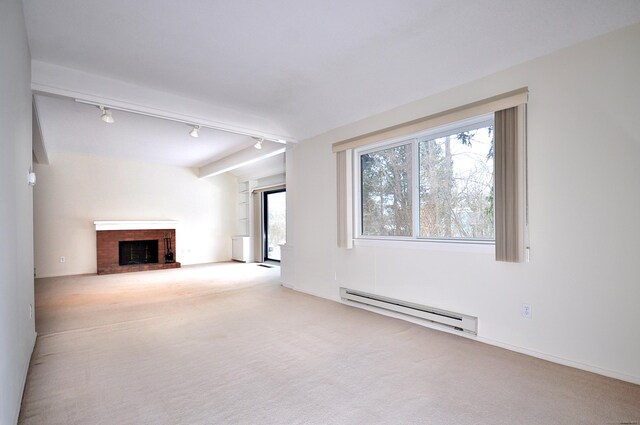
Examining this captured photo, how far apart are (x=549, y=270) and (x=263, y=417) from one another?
2.47 meters

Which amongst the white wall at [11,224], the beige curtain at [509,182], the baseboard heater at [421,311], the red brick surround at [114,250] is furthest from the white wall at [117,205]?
the beige curtain at [509,182]

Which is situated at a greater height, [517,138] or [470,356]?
[517,138]

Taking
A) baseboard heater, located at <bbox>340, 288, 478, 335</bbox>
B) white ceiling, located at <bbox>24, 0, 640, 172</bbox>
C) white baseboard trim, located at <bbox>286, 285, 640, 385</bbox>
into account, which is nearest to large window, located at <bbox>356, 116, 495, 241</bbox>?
white ceiling, located at <bbox>24, 0, 640, 172</bbox>

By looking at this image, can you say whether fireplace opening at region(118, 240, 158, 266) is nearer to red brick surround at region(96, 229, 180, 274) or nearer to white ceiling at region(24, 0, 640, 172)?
red brick surround at region(96, 229, 180, 274)

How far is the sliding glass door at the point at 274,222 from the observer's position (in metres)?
8.80

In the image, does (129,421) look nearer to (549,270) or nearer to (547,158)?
(549,270)

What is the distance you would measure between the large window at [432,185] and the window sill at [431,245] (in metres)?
0.11

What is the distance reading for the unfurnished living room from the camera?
7.07ft

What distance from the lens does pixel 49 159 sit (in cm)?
708

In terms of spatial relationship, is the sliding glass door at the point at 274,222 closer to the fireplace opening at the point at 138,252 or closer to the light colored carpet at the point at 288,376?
the fireplace opening at the point at 138,252

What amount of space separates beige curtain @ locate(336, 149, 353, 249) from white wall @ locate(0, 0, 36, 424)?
128 inches

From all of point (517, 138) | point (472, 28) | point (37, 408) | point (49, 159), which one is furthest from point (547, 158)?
point (49, 159)

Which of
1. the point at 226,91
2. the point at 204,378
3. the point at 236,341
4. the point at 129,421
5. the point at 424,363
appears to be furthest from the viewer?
the point at 226,91

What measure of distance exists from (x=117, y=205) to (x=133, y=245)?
1067 millimetres
